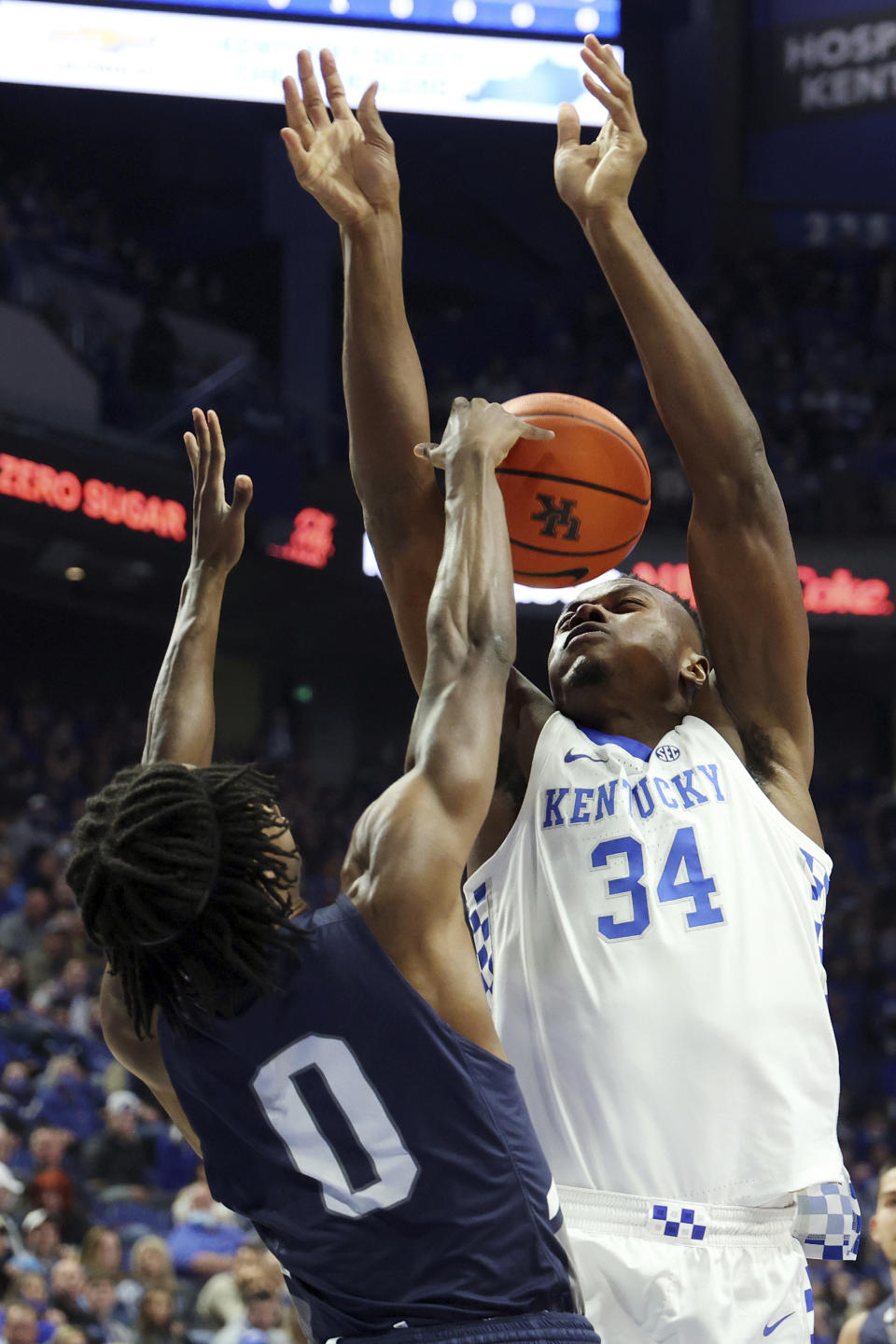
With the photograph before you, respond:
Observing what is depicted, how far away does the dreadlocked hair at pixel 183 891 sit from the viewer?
198 centimetres

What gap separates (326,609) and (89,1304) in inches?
390

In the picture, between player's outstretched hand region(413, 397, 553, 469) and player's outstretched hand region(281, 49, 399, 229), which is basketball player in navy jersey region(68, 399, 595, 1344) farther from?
player's outstretched hand region(281, 49, 399, 229)

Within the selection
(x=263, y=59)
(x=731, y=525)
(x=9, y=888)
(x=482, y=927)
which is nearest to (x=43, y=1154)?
(x=9, y=888)

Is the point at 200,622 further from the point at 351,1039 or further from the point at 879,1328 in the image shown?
the point at 879,1328

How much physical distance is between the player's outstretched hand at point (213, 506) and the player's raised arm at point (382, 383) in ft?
1.25

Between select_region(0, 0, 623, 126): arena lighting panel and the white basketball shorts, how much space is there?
42.5 ft

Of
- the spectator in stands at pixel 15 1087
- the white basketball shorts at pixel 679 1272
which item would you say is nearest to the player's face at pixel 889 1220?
the white basketball shorts at pixel 679 1272

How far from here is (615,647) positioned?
278cm

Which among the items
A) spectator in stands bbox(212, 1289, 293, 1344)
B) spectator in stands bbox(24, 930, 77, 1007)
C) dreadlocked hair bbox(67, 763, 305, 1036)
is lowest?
spectator in stands bbox(212, 1289, 293, 1344)

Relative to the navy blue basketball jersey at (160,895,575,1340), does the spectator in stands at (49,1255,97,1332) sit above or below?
below

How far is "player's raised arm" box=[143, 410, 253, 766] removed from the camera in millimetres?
2959

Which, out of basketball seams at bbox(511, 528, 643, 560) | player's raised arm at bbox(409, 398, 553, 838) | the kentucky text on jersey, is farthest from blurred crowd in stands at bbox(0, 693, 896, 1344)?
player's raised arm at bbox(409, 398, 553, 838)

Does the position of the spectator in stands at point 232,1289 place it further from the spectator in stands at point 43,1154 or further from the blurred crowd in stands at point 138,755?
the spectator in stands at point 43,1154

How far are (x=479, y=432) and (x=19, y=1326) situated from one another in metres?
5.63
